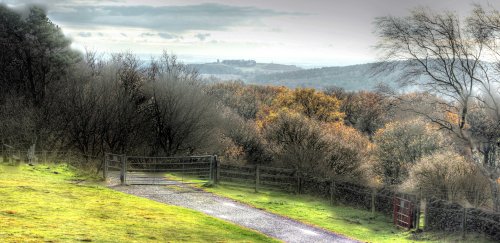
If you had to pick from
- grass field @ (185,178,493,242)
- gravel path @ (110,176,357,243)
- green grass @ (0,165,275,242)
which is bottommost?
grass field @ (185,178,493,242)

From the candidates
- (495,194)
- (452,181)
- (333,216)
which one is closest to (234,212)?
(333,216)

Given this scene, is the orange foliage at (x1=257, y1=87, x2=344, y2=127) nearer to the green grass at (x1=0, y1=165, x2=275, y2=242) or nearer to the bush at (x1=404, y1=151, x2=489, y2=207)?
the bush at (x1=404, y1=151, x2=489, y2=207)

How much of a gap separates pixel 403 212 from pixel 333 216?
12.5 ft

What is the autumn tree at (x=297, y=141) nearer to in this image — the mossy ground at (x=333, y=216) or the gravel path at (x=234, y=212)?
the mossy ground at (x=333, y=216)

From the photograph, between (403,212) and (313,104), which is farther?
(313,104)

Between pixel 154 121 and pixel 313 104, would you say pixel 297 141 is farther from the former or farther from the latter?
pixel 313 104

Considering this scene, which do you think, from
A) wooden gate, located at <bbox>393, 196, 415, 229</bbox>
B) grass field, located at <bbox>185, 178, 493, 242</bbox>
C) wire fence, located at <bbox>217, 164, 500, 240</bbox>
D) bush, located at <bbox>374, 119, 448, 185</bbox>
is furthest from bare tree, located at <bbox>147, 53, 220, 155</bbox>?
wooden gate, located at <bbox>393, 196, 415, 229</bbox>

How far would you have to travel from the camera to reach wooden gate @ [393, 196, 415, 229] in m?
26.0

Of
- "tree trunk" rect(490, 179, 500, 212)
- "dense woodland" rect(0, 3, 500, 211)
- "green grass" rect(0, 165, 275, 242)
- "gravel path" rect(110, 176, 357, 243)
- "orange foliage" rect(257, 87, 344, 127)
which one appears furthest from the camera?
"orange foliage" rect(257, 87, 344, 127)

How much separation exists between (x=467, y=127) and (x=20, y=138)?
3599 centimetres

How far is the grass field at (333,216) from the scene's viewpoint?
24172 millimetres

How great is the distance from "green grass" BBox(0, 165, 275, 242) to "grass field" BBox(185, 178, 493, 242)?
19.4ft

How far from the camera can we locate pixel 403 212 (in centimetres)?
2669

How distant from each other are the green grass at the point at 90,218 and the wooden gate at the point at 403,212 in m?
9.77
